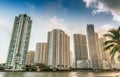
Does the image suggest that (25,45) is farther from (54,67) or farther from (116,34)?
(116,34)

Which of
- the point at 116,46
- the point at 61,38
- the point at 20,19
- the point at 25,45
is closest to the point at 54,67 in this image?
the point at 61,38

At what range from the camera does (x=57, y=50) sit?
546 ft

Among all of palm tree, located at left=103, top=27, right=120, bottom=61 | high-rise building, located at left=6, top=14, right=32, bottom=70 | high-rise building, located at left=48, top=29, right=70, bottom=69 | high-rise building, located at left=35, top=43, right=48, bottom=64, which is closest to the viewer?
palm tree, located at left=103, top=27, right=120, bottom=61

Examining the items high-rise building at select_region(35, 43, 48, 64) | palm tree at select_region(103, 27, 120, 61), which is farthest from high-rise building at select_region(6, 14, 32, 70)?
palm tree at select_region(103, 27, 120, 61)

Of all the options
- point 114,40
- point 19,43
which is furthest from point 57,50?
point 114,40

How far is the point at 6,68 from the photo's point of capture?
120438 mm

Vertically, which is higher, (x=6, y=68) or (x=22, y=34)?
(x=22, y=34)

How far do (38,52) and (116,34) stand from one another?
18199 cm

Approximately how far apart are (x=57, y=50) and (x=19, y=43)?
55.0 meters

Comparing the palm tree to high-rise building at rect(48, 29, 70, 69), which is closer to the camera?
the palm tree

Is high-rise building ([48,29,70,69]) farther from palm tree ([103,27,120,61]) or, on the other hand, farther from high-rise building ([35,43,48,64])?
palm tree ([103,27,120,61])

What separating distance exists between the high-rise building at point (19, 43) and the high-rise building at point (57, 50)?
44.6 meters

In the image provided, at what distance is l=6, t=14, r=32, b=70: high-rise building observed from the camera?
120625mm

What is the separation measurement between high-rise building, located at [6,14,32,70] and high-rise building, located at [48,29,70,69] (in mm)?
44568
